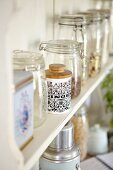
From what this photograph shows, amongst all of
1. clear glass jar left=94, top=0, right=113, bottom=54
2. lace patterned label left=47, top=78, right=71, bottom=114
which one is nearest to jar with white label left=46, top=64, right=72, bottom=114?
lace patterned label left=47, top=78, right=71, bottom=114

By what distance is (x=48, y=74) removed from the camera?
77 centimetres

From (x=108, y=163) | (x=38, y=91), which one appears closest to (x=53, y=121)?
(x=38, y=91)

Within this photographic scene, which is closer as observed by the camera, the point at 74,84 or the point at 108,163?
the point at 74,84

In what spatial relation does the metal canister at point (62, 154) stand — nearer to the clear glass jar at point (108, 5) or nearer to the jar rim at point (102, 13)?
the jar rim at point (102, 13)

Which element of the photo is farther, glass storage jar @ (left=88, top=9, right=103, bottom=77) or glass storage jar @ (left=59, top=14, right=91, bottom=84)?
glass storage jar @ (left=88, top=9, right=103, bottom=77)

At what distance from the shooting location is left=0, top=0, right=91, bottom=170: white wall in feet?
1.61

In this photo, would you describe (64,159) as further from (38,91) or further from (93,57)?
(93,57)

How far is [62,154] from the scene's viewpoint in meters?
0.84

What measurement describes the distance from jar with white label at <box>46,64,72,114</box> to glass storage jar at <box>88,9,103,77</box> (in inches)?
12.0

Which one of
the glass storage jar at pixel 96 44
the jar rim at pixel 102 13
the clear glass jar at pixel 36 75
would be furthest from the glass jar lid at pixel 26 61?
the jar rim at pixel 102 13

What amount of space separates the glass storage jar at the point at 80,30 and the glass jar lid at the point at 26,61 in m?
0.22

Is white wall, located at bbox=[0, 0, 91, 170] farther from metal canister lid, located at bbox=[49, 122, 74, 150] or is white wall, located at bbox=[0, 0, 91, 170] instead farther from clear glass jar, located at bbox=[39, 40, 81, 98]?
metal canister lid, located at bbox=[49, 122, 74, 150]

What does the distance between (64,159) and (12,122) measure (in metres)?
0.35

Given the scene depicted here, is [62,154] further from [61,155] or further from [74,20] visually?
[74,20]
